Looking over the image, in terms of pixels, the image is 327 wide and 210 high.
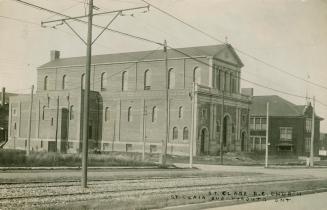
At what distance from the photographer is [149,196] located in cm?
1535

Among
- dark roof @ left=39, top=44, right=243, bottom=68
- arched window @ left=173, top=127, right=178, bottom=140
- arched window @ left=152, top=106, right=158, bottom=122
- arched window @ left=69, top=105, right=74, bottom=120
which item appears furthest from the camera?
arched window @ left=69, top=105, right=74, bottom=120

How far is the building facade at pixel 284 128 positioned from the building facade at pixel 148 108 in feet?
37.4

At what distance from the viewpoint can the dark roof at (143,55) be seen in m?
60.8

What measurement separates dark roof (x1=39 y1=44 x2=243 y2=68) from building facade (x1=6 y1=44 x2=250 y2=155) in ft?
0.47

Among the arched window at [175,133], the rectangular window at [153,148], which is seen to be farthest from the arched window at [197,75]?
the rectangular window at [153,148]

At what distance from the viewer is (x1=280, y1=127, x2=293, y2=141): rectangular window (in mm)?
74312

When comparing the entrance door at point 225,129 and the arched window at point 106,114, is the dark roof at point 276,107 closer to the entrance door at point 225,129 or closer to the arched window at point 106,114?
the entrance door at point 225,129

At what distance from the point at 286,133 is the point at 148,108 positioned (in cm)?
2548

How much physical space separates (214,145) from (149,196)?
1694 inches

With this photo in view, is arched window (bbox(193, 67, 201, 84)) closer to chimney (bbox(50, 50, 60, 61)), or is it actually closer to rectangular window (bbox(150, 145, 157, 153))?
rectangular window (bbox(150, 145, 157, 153))

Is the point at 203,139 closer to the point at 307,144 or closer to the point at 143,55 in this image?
the point at 143,55

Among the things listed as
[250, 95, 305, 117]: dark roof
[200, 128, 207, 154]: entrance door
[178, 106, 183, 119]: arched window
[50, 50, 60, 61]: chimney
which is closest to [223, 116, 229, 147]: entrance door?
[200, 128, 207, 154]: entrance door

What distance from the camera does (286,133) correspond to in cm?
7469

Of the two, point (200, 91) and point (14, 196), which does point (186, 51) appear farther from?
point (14, 196)
